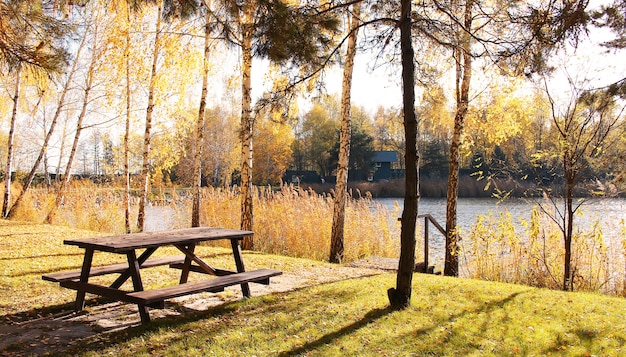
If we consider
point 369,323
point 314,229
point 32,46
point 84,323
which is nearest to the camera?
point 84,323

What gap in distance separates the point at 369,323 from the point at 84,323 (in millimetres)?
2446

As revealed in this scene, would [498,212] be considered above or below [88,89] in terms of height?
below

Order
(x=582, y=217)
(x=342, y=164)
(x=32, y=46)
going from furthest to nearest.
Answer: (x=582, y=217), (x=342, y=164), (x=32, y=46)

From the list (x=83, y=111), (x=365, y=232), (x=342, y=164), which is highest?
(x=83, y=111)

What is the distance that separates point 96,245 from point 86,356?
1011 millimetres

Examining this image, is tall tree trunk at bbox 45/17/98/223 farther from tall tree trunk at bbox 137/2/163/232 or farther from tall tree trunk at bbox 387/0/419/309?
tall tree trunk at bbox 387/0/419/309

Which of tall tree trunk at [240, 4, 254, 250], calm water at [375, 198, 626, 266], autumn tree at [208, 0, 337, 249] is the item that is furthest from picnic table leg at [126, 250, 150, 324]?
calm water at [375, 198, 626, 266]

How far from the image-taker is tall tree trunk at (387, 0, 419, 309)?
→ 193 inches

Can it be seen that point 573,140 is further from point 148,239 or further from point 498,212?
point 498,212

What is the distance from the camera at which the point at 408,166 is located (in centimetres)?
491

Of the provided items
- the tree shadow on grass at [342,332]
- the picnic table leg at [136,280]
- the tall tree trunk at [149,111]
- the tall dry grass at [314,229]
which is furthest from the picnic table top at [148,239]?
the tall tree trunk at [149,111]

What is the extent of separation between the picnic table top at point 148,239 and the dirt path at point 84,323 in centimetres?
66

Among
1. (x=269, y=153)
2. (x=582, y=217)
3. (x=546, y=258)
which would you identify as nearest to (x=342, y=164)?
(x=546, y=258)

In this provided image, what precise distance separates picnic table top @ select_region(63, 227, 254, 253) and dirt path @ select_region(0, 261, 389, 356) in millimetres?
659
